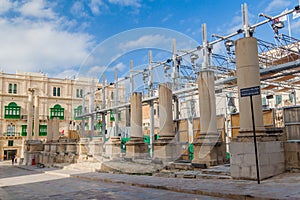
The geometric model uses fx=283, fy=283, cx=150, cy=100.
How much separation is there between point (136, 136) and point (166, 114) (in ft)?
13.8

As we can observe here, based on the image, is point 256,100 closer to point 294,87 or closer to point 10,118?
point 294,87

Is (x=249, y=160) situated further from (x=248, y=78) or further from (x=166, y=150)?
(x=166, y=150)

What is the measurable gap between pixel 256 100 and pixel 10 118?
176 feet

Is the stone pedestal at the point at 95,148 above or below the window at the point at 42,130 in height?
below

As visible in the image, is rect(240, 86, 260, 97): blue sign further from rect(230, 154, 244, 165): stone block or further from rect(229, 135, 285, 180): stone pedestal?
rect(230, 154, 244, 165): stone block

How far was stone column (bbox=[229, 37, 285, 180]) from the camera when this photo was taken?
Answer: 34.8ft

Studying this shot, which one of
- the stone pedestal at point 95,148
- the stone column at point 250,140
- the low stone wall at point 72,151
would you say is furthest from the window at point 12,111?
the stone column at point 250,140

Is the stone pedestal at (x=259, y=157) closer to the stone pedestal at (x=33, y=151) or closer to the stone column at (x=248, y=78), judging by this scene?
the stone column at (x=248, y=78)

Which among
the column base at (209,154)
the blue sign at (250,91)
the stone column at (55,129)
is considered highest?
the blue sign at (250,91)

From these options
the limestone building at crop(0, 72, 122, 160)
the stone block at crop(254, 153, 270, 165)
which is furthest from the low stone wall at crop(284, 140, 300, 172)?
the limestone building at crop(0, 72, 122, 160)

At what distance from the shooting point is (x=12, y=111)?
182 feet

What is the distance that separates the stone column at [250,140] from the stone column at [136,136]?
1085cm

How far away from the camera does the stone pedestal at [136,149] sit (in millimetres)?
21047

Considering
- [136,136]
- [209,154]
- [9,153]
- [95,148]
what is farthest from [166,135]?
[9,153]
